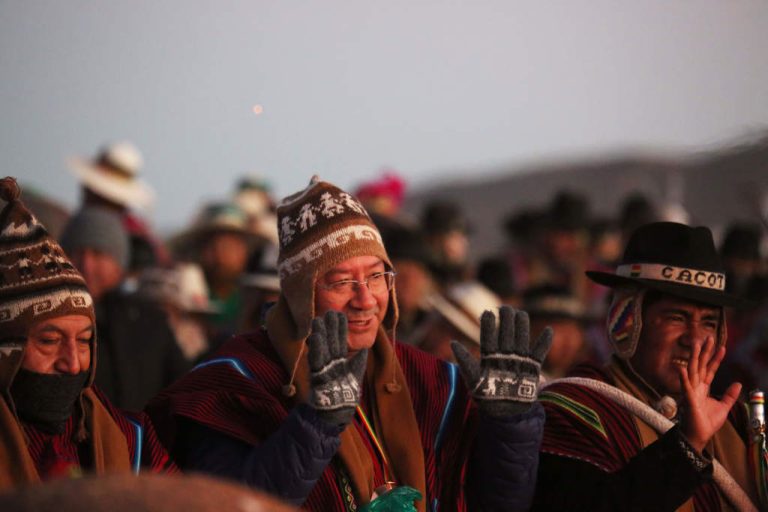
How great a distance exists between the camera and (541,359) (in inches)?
188

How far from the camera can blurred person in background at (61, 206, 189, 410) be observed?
6965mm

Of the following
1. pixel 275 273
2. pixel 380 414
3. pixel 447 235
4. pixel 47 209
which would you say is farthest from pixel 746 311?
pixel 380 414

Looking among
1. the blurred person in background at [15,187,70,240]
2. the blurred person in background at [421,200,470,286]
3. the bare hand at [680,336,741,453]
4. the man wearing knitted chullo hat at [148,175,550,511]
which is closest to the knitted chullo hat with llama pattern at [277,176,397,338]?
the man wearing knitted chullo hat at [148,175,550,511]

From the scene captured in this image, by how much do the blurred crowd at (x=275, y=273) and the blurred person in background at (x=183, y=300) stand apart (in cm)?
1

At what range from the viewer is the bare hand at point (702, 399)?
4871 mm

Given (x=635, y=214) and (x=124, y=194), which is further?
(x=635, y=214)

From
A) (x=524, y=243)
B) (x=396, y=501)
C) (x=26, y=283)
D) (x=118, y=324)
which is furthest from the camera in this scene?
(x=524, y=243)

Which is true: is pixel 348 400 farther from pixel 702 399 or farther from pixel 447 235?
pixel 447 235

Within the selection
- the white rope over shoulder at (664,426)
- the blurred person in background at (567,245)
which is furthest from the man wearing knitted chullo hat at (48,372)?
the blurred person in background at (567,245)

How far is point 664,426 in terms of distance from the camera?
5.06 meters

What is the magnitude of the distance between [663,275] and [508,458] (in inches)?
39.0

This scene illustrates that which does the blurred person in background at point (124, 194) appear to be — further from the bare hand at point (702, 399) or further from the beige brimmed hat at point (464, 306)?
the bare hand at point (702, 399)

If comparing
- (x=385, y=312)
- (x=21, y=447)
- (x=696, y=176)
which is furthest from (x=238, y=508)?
(x=696, y=176)

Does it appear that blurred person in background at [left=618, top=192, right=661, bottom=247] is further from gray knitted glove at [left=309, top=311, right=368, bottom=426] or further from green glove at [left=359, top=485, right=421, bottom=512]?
gray knitted glove at [left=309, top=311, right=368, bottom=426]
